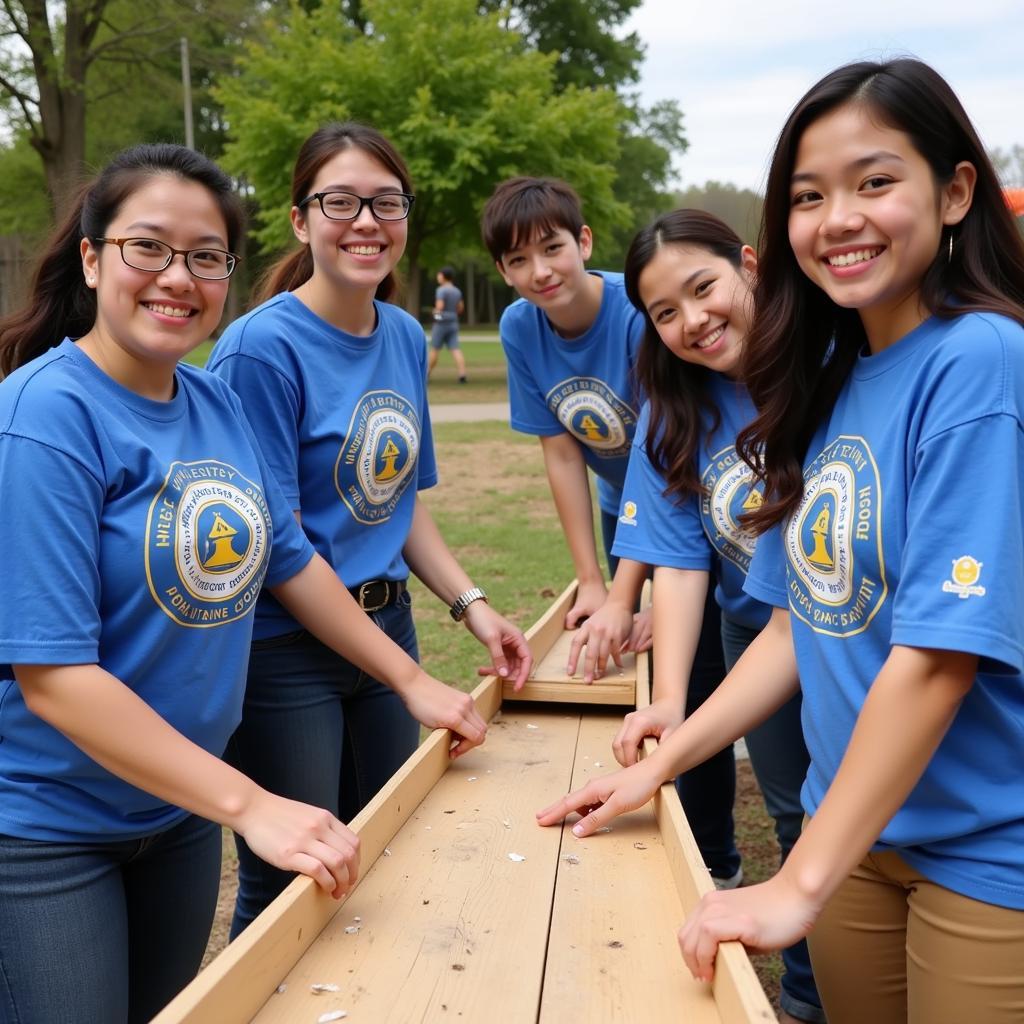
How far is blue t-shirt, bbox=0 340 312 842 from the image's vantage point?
68.7 inches

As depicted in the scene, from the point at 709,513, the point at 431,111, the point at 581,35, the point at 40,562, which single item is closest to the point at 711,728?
the point at 709,513

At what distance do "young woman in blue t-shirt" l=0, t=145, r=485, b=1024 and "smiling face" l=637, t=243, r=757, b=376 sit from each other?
1.16m

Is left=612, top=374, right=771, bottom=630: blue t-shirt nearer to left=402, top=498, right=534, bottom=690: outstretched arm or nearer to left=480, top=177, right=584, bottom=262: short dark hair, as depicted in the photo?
left=402, top=498, right=534, bottom=690: outstretched arm

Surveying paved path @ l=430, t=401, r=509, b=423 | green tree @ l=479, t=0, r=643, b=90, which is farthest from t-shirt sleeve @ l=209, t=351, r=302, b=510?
green tree @ l=479, t=0, r=643, b=90

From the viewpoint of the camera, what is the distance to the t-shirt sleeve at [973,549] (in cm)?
153

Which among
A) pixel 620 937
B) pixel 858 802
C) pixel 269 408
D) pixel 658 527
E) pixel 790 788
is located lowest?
pixel 790 788

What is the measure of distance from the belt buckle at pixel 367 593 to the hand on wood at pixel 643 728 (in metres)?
0.72

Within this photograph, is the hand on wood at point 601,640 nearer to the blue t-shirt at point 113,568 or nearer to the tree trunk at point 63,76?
the blue t-shirt at point 113,568

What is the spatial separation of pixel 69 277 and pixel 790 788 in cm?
228

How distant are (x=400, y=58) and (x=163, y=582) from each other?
24619 mm

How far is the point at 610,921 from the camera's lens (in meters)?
1.94

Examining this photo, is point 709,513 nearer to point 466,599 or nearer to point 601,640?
point 601,640

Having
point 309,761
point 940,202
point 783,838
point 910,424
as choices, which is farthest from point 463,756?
point 940,202

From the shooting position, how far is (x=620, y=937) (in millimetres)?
1883
